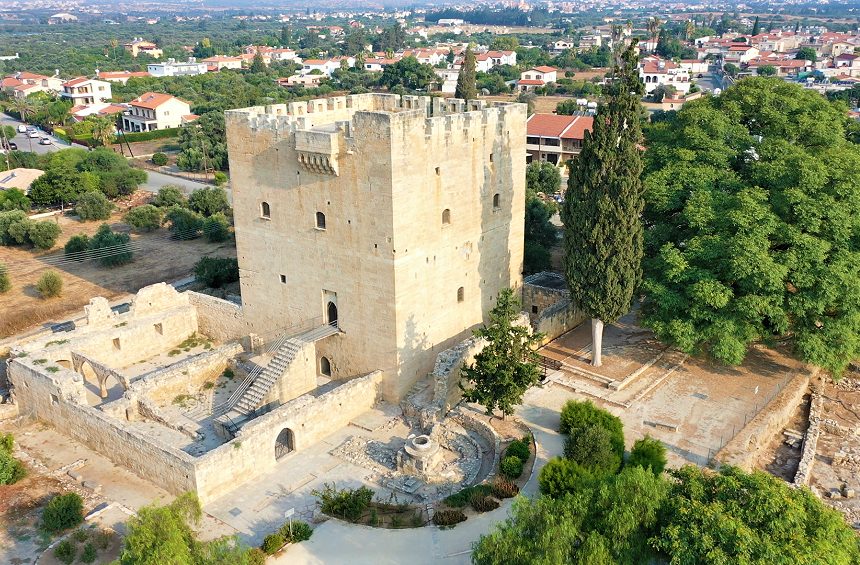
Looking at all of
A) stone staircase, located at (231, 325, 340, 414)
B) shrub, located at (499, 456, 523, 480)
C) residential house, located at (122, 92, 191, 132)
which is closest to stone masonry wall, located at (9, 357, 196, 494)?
stone staircase, located at (231, 325, 340, 414)

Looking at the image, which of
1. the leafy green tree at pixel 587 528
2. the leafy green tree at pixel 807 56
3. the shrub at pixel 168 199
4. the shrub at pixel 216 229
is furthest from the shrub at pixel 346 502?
the leafy green tree at pixel 807 56

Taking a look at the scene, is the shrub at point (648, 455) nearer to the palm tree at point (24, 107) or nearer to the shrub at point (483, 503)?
the shrub at point (483, 503)

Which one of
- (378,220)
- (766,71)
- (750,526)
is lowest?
(766,71)

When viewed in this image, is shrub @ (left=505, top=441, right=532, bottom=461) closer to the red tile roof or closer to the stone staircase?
the stone staircase

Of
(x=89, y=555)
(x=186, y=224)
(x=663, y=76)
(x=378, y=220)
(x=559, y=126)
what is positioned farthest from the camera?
(x=663, y=76)

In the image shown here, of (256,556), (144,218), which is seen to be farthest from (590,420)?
(144,218)

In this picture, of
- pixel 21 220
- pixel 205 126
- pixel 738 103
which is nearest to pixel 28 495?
pixel 738 103

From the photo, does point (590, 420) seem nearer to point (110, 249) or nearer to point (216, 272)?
point (216, 272)
